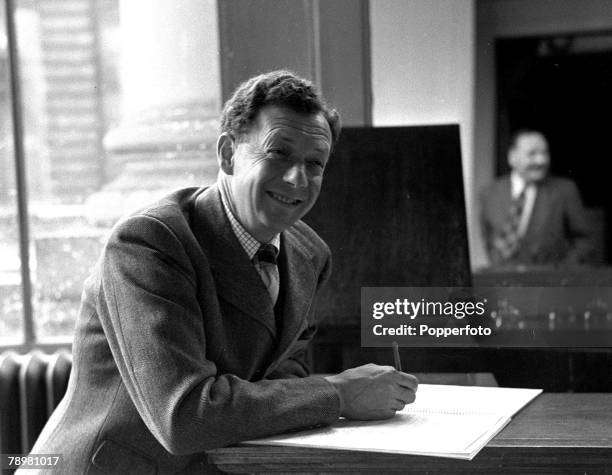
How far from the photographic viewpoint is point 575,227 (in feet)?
11.5

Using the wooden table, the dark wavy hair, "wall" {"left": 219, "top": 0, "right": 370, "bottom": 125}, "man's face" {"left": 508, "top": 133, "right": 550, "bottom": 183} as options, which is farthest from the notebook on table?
"man's face" {"left": 508, "top": 133, "right": 550, "bottom": 183}

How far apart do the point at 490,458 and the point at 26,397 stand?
1708 millimetres

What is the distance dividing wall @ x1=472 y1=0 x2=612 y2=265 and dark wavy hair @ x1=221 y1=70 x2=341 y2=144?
1.67 metres

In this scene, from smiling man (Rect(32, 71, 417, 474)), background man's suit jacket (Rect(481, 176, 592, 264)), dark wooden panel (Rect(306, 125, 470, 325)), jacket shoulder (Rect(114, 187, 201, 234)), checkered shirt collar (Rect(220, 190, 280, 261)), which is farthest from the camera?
background man's suit jacket (Rect(481, 176, 592, 264))

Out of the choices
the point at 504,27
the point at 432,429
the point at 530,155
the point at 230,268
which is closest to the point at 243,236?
the point at 230,268

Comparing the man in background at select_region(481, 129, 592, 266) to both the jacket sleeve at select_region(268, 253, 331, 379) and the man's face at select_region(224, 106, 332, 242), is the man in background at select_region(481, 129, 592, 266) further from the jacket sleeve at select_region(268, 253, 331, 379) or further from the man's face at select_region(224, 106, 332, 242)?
the man's face at select_region(224, 106, 332, 242)

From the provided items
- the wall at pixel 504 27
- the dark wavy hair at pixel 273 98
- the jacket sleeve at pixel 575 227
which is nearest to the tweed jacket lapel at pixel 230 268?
the dark wavy hair at pixel 273 98

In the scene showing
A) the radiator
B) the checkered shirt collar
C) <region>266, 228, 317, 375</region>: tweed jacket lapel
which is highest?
the checkered shirt collar

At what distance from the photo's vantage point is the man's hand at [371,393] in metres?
1.23

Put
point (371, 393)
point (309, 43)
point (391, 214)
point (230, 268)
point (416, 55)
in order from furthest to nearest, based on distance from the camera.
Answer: point (416, 55), point (309, 43), point (391, 214), point (230, 268), point (371, 393)

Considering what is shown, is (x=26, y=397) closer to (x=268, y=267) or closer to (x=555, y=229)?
(x=268, y=267)

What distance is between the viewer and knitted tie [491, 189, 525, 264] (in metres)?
3.51

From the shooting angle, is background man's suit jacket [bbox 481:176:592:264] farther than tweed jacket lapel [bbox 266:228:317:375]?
Yes

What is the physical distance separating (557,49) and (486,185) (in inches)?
45.9
